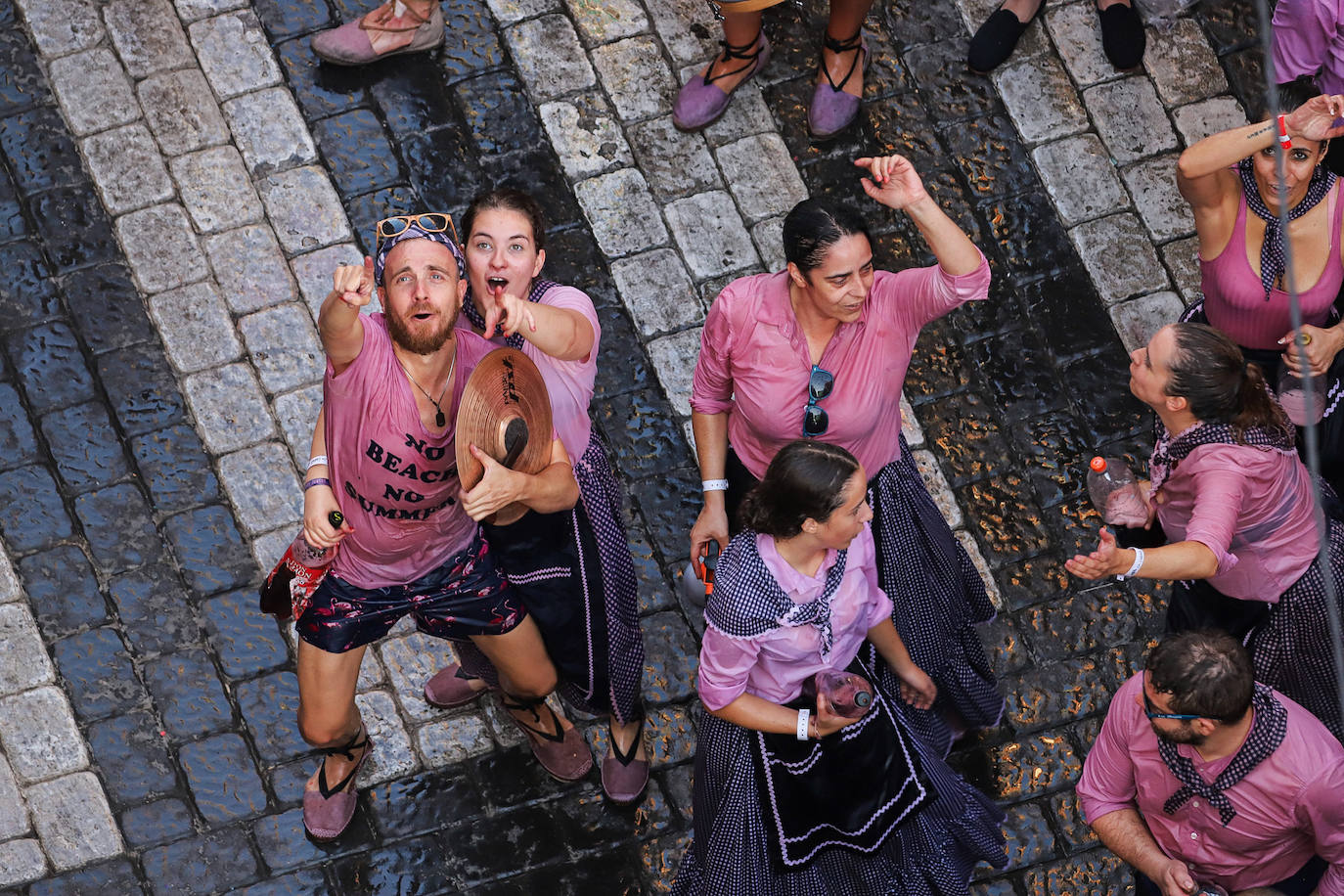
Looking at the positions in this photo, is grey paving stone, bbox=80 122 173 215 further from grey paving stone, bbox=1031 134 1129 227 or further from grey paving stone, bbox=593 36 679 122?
grey paving stone, bbox=1031 134 1129 227

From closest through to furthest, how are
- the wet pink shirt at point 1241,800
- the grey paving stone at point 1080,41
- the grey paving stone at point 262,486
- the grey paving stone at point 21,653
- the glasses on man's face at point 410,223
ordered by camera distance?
the wet pink shirt at point 1241,800 → the glasses on man's face at point 410,223 → the grey paving stone at point 21,653 → the grey paving stone at point 262,486 → the grey paving stone at point 1080,41

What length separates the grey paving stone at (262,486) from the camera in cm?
598

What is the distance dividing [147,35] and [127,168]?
74 cm

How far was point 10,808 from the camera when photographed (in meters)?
5.54

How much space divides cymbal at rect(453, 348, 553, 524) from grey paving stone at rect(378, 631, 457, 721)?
167 centimetres

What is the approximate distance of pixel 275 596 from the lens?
4812 millimetres

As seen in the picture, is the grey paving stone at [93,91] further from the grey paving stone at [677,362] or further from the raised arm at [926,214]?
the raised arm at [926,214]

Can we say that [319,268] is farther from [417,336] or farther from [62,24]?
[417,336]

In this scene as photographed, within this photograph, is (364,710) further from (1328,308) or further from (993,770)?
(1328,308)

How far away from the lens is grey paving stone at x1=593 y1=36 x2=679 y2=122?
6.81m

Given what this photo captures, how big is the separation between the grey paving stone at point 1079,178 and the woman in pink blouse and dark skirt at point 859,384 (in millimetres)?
2190

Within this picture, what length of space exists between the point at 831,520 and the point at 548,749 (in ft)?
6.75

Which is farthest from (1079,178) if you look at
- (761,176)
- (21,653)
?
(21,653)

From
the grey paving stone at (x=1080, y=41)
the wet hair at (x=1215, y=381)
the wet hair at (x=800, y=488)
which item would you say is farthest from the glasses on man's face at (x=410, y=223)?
the grey paving stone at (x=1080, y=41)
